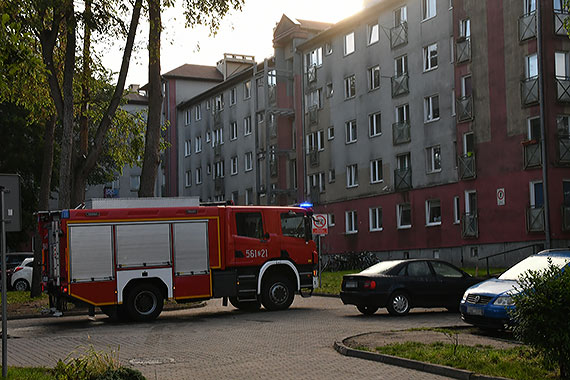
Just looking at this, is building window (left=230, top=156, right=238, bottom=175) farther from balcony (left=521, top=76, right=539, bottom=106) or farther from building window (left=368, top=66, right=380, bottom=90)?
balcony (left=521, top=76, right=539, bottom=106)

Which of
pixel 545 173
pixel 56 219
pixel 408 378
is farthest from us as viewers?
pixel 545 173

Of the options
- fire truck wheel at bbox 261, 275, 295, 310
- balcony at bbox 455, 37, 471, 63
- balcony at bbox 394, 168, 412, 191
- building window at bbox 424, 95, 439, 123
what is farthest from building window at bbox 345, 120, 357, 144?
fire truck wheel at bbox 261, 275, 295, 310

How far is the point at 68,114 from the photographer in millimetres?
24500

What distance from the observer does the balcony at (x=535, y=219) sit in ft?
112

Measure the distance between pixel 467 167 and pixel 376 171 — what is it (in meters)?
8.90

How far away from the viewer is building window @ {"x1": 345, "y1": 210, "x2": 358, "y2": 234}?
48.8 metres

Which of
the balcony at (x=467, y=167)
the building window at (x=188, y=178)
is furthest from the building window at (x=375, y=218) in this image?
the building window at (x=188, y=178)

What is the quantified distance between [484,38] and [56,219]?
25.2m

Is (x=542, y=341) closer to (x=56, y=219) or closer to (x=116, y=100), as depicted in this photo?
(x=56, y=219)

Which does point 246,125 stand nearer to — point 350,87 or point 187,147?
point 187,147

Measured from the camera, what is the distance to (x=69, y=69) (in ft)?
80.9

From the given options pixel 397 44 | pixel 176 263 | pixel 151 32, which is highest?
pixel 397 44

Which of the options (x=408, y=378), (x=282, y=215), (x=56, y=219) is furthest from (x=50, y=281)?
(x=408, y=378)

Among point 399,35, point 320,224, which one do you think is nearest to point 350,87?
point 399,35
